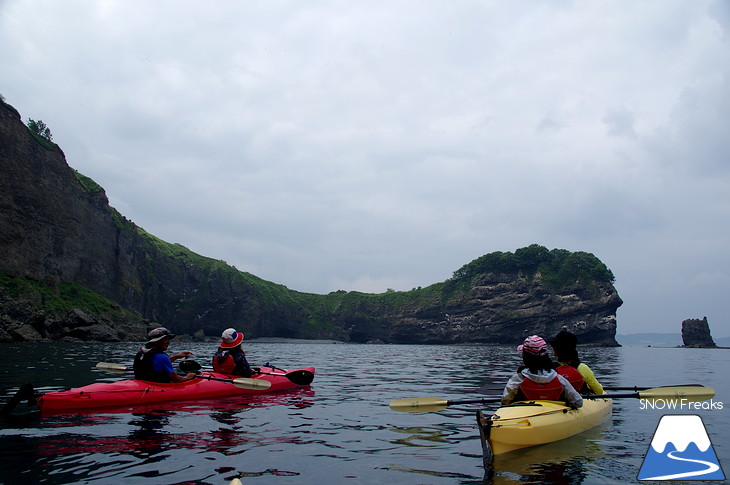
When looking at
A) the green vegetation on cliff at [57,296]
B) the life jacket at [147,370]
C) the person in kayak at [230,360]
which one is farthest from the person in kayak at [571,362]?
the green vegetation on cliff at [57,296]

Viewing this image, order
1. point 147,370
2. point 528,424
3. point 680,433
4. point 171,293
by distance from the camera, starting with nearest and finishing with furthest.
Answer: point 680,433, point 528,424, point 147,370, point 171,293

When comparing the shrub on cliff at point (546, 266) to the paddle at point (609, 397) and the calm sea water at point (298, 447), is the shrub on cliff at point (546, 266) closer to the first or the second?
the calm sea water at point (298, 447)

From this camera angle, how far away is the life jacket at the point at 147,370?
38.3 ft

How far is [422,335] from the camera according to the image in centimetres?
12512

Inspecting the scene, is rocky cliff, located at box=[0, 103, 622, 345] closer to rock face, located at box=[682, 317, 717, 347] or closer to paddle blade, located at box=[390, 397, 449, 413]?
rock face, located at box=[682, 317, 717, 347]

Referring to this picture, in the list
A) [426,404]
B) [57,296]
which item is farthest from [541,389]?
[57,296]

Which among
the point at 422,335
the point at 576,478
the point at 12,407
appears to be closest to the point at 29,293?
the point at 12,407

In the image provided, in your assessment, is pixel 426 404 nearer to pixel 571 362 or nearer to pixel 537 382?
pixel 537 382

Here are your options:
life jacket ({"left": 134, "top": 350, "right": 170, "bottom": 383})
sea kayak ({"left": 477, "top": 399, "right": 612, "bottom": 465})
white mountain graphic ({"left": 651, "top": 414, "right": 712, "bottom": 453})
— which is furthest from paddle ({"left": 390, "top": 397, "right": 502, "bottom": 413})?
life jacket ({"left": 134, "top": 350, "right": 170, "bottom": 383})

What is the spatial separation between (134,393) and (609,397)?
32.2 feet

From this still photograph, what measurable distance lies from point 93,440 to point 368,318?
130865mm

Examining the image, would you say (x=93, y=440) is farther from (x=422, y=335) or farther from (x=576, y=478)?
(x=422, y=335)

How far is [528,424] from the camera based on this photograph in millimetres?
7172

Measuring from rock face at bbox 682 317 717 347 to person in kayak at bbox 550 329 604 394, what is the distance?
133 metres
